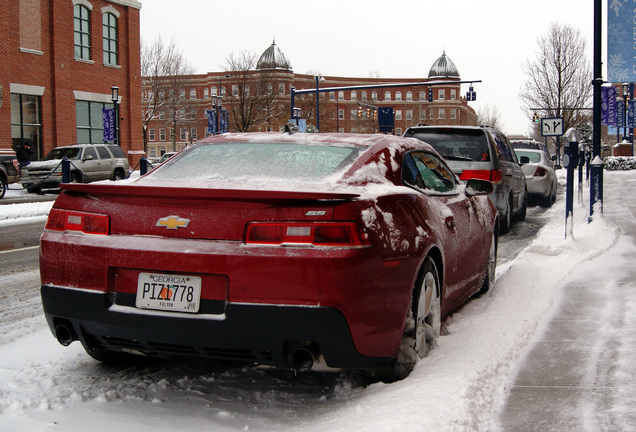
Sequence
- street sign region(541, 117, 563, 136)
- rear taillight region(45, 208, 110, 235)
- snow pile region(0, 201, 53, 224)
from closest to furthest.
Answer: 1. rear taillight region(45, 208, 110, 235)
2. snow pile region(0, 201, 53, 224)
3. street sign region(541, 117, 563, 136)

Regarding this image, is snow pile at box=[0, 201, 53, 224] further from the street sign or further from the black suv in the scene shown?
the street sign

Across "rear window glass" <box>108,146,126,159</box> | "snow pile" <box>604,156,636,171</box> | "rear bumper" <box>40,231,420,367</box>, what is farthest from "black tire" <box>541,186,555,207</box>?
"snow pile" <box>604,156,636,171</box>

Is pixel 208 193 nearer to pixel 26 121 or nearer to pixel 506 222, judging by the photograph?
pixel 506 222

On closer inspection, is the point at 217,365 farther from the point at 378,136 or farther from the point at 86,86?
the point at 86,86

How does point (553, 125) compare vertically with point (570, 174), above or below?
above

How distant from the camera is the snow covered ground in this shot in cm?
321

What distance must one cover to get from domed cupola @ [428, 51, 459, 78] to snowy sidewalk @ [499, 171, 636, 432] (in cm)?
12002

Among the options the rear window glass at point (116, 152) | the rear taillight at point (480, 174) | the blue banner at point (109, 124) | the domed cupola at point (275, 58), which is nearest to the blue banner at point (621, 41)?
the rear taillight at point (480, 174)

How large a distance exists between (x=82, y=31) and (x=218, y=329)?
119 ft

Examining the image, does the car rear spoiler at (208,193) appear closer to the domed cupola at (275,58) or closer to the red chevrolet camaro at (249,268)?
the red chevrolet camaro at (249,268)

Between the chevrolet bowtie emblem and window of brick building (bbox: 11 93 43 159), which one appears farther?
window of brick building (bbox: 11 93 43 159)

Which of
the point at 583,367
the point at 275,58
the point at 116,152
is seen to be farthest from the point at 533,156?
the point at 275,58

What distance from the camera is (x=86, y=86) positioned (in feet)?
118

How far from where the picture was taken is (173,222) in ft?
11.2
